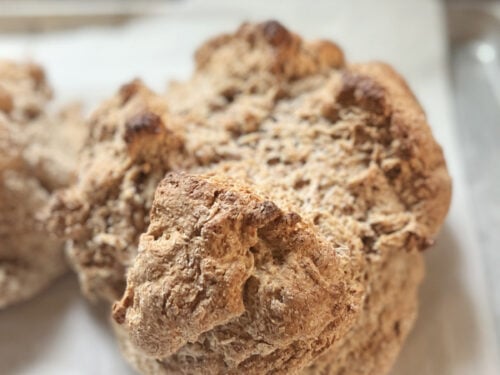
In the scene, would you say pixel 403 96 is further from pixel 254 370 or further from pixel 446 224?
pixel 254 370

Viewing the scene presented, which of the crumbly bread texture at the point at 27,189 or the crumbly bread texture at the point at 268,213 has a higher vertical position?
the crumbly bread texture at the point at 268,213

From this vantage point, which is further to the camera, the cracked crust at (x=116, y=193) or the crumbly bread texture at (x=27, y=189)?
the crumbly bread texture at (x=27, y=189)

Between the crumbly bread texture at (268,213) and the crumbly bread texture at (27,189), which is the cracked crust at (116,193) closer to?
the crumbly bread texture at (268,213)

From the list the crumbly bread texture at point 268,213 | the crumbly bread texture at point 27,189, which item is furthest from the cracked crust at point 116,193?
the crumbly bread texture at point 27,189

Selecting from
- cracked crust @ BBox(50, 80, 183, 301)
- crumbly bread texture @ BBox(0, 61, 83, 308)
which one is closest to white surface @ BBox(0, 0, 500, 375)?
crumbly bread texture @ BBox(0, 61, 83, 308)

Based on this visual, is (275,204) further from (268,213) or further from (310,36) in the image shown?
(310,36)

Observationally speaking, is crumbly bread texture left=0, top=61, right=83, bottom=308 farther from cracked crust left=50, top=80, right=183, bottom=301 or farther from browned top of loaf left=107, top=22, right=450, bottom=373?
browned top of loaf left=107, top=22, right=450, bottom=373

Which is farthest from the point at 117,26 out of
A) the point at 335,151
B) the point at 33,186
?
the point at 335,151

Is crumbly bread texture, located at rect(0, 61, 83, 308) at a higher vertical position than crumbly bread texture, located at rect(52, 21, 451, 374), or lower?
lower
